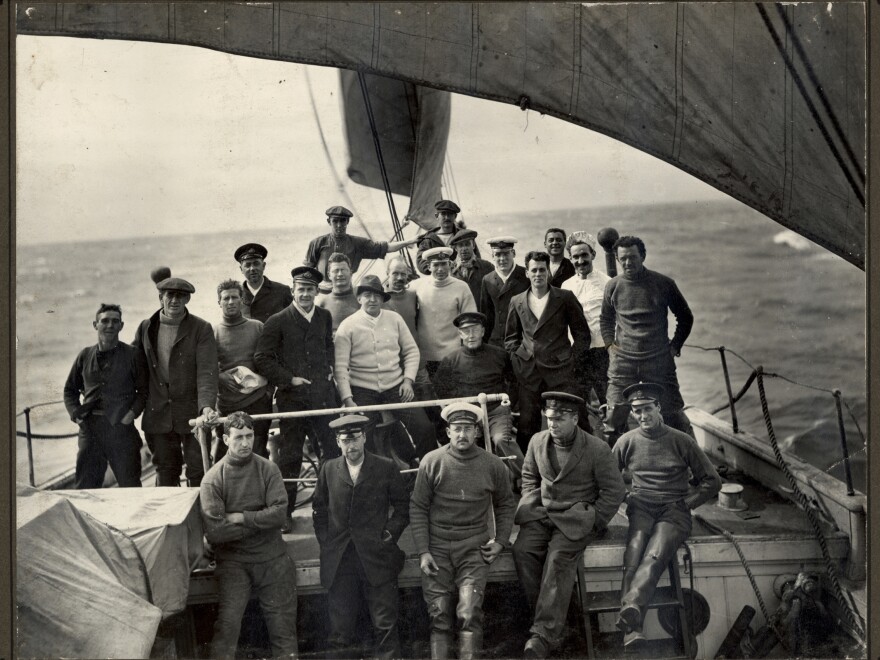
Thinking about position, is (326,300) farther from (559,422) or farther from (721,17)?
(721,17)

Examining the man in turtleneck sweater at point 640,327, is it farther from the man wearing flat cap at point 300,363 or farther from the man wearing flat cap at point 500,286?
the man wearing flat cap at point 300,363

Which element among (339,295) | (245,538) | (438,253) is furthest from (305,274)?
(245,538)

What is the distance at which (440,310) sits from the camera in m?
4.47

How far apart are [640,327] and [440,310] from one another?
3.23 ft

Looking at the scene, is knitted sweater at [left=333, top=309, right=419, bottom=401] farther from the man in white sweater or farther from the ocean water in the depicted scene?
the ocean water

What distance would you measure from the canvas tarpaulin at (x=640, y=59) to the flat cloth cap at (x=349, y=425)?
158 centimetres

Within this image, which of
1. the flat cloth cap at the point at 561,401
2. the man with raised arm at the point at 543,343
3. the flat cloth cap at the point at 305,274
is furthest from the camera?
the man with raised arm at the point at 543,343

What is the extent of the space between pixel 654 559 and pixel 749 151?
1.90 metres

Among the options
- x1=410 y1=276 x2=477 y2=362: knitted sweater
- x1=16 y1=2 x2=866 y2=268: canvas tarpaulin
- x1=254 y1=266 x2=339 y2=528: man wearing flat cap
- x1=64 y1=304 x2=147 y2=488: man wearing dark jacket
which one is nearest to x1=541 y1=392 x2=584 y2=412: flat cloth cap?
x1=410 y1=276 x2=477 y2=362: knitted sweater

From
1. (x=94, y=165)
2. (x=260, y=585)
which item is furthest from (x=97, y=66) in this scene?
(x=260, y=585)

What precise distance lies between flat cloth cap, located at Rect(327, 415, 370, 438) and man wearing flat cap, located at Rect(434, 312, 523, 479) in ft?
1.67

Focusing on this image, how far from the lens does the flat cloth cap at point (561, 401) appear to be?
12.8 ft

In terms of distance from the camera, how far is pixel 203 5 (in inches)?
156

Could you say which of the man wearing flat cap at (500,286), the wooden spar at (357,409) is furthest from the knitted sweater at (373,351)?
the man wearing flat cap at (500,286)
